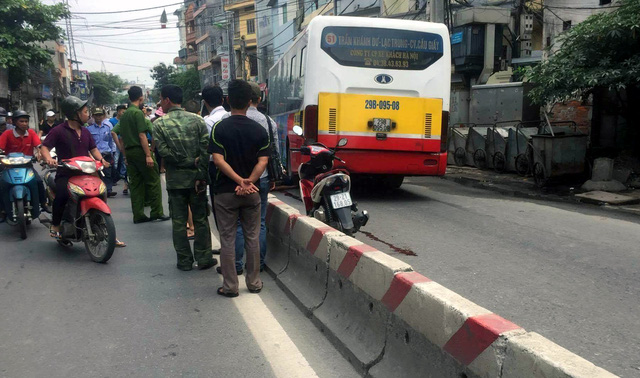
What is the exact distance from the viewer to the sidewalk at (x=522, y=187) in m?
9.94

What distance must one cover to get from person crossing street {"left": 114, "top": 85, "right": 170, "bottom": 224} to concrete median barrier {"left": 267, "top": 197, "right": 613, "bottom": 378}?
3.61m

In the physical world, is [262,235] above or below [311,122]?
below

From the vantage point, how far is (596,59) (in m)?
11.0

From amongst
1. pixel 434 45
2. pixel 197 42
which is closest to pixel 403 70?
pixel 434 45

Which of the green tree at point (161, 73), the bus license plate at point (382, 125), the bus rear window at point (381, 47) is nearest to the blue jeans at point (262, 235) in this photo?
the bus license plate at point (382, 125)

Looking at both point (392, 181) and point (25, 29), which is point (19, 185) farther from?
point (25, 29)

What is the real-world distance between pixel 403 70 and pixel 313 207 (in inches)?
166

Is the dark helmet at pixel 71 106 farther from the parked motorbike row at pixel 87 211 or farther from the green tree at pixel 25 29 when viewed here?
the green tree at pixel 25 29

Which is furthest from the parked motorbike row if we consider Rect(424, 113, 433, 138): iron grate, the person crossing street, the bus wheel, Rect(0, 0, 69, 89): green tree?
Rect(0, 0, 69, 89): green tree

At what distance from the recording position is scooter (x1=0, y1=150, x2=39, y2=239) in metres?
6.74

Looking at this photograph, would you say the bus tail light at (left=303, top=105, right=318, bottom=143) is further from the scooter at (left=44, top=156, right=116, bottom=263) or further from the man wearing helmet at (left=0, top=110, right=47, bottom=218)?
the man wearing helmet at (left=0, top=110, right=47, bottom=218)

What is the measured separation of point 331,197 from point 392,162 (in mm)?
3994

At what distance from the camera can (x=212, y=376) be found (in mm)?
3189

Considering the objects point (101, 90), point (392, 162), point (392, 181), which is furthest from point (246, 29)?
point (392, 162)
